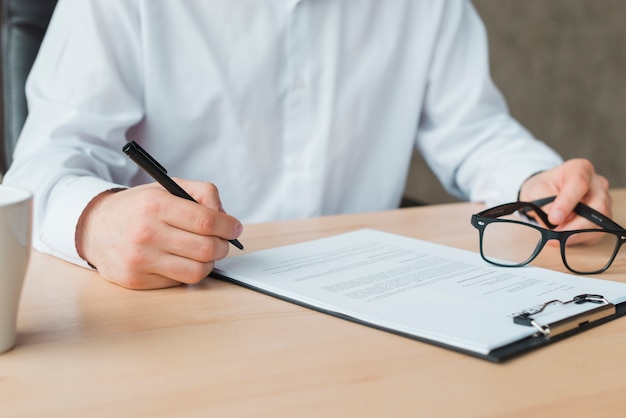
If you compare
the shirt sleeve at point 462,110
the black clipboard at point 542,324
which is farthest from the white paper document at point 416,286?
the shirt sleeve at point 462,110

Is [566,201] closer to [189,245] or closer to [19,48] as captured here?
[189,245]

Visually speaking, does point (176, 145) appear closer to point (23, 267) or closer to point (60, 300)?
point (60, 300)

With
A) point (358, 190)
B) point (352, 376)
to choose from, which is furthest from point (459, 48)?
point (352, 376)

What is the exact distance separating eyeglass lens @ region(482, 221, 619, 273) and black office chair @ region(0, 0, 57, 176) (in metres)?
0.82

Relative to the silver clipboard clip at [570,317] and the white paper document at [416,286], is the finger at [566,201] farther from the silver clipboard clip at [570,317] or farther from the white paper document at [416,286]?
the silver clipboard clip at [570,317]

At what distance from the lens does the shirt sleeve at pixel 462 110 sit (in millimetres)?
1471

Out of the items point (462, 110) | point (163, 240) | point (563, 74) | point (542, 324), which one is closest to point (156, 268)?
point (163, 240)

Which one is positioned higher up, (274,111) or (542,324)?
(542,324)

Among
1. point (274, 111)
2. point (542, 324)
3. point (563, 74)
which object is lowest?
point (563, 74)

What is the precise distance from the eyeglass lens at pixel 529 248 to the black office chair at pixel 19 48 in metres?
0.82

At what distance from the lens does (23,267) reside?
58cm

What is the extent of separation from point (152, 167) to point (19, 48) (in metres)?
0.74

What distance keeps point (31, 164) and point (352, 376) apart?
65cm

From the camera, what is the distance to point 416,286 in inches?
29.4
